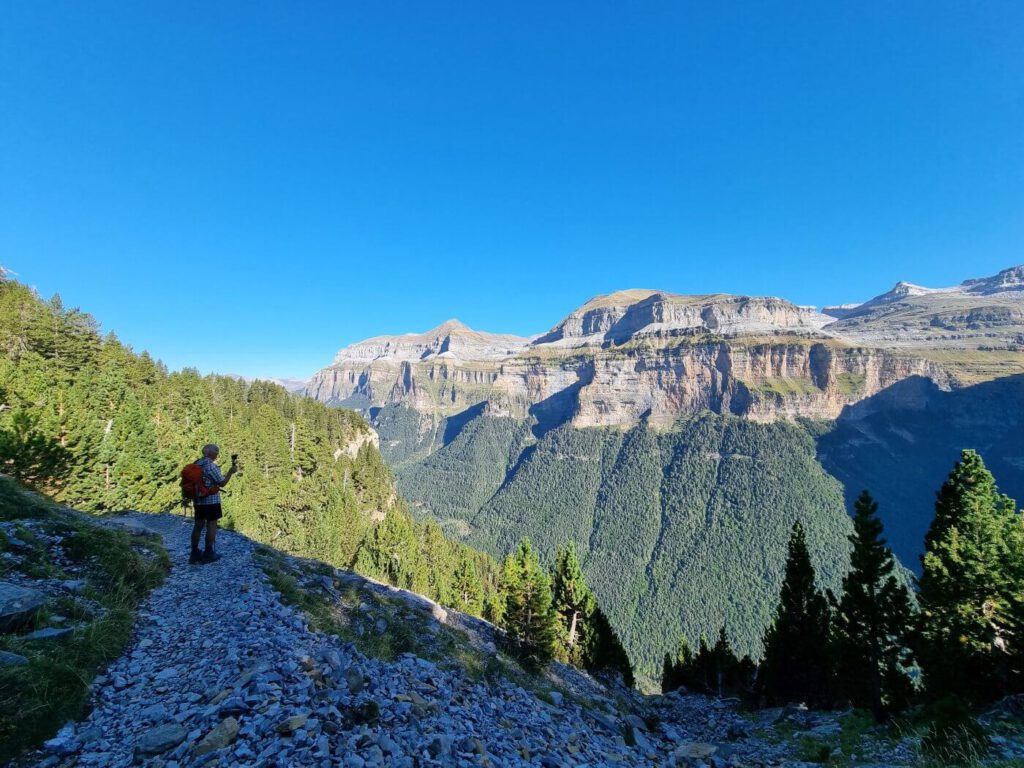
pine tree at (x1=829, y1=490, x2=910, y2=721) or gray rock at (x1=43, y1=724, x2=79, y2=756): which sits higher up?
gray rock at (x1=43, y1=724, x2=79, y2=756)

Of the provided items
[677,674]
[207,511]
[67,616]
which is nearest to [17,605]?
[67,616]

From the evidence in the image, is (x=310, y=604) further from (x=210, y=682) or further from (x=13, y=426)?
(x=13, y=426)

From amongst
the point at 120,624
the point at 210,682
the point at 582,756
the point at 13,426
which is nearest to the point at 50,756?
the point at 210,682

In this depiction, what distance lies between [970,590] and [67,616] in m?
37.4

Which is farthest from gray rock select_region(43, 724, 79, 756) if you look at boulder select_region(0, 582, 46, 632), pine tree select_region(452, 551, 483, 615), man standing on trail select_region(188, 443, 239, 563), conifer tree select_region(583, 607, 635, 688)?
pine tree select_region(452, 551, 483, 615)

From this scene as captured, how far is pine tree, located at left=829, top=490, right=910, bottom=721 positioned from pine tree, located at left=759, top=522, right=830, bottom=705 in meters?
8.08

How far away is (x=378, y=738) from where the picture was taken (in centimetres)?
620

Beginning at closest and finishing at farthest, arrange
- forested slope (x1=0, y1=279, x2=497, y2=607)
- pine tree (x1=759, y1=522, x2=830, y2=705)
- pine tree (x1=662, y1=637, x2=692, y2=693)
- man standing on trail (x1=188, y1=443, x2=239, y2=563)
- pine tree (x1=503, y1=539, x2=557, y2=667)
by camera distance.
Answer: man standing on trail (x1=188, y1=443, x2=239, y2=563), forested slope (x1=0, y1=279, x2=497, y2=607), pine tree (x1=503, y1=539, x2=557, y2=667), pine tree (x1=759, y1=522, x2=830, y2=705), pine tree (x1=662, y1=637, x2=692, y2=693)

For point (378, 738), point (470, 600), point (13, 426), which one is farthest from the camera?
point (470, 600)

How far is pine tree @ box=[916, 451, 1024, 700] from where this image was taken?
22.0 meters

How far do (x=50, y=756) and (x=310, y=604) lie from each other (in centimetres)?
1004

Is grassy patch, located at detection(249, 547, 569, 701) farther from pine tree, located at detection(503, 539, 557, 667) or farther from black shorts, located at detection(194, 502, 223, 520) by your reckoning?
pine tree, located at detection(503, 539, 557, 667)

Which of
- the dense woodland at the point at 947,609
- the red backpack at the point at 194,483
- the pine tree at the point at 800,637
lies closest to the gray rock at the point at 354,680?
the red backpack at the point at 194,483

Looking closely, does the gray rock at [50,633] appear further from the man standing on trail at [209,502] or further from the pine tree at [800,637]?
the pine tree at [800,637]
